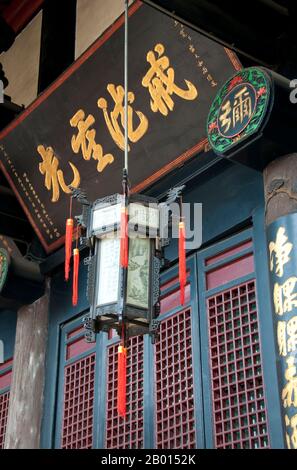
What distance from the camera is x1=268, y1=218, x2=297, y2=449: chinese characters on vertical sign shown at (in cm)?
396

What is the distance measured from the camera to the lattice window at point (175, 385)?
5.24 meters

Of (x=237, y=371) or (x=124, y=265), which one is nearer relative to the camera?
(x=124, y=265)

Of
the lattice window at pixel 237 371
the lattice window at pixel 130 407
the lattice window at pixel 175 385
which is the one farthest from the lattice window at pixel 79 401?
the lattice window at pixel 237 371

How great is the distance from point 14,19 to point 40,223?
243cm

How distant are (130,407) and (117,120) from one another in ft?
7.02

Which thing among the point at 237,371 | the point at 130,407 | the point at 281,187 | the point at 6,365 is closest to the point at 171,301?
the point at 130,407

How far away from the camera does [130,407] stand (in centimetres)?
575

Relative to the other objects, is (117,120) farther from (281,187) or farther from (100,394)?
(100,394)

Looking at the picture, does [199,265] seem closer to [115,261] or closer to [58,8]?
[115,261]

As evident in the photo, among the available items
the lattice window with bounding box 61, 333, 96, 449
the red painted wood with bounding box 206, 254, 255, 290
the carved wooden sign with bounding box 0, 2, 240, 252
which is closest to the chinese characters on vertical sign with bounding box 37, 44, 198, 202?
the carved wooden sign with bounding box 0, 2, 240, 252

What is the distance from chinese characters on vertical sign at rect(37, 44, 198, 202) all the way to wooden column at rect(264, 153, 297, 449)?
3.86ft

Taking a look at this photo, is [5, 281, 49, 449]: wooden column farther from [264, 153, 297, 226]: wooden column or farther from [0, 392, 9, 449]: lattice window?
[264, 153, 297, 226]: wooden column

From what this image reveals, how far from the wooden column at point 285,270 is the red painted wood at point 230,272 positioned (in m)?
0.73

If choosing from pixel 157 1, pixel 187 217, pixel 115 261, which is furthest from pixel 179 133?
pixel 115 261
